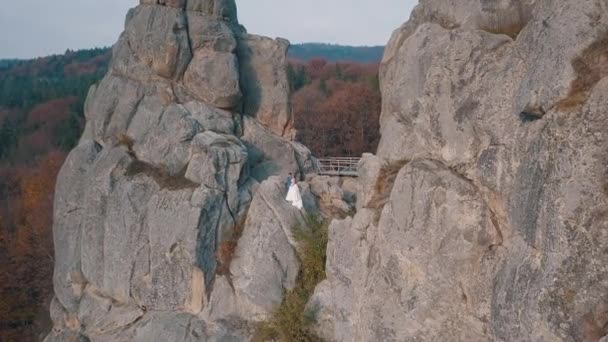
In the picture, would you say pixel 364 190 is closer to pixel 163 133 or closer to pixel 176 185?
pixel 176 185

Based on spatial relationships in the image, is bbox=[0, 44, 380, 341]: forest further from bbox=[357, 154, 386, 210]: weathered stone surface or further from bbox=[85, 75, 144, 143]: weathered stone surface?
bbox=[357, 154, 386, 210]: weathered stone surface

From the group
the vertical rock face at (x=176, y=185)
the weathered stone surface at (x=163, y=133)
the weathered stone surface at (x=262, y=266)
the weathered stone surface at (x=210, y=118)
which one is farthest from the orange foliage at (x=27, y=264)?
the weathered stone surface at (x=262, y=266)

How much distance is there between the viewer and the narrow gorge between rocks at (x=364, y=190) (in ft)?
39.5

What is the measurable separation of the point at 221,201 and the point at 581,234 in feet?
46.1

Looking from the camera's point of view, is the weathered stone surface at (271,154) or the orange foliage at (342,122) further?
the orange foliage at (342,122)

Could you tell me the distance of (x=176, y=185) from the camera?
23703 mm

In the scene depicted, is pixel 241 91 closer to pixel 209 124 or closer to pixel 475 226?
pixel 209 124

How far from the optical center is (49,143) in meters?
86.4

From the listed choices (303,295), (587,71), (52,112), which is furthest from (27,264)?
(52,112)

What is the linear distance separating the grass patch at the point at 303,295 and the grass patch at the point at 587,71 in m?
11.1

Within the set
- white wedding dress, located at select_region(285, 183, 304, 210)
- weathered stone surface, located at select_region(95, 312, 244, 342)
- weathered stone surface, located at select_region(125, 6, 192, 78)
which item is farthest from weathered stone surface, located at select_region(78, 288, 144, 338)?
weathered stone surface, located at select_region(125, 6, 192, 78)

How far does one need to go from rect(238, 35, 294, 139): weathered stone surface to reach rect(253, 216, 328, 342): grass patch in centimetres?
689

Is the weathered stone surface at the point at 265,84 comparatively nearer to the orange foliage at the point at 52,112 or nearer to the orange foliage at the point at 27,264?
the orange foliage at the point at 27,264

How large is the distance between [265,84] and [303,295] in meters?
10.6
